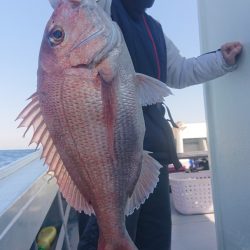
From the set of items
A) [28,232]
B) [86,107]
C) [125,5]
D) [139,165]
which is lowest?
[28,232]

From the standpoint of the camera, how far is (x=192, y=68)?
181 cm

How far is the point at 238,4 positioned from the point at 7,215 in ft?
4.74

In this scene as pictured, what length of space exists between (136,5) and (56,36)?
687mm

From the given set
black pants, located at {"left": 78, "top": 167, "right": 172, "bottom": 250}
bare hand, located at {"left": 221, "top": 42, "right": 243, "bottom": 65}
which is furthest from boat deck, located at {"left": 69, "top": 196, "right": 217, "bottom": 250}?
bare hand, located at {"left": 221, "top": 42, "right": 243, "bottom": 65}

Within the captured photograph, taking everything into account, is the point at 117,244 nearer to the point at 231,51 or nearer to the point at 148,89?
the point at 148,89

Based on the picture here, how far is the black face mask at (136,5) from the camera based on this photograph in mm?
1521

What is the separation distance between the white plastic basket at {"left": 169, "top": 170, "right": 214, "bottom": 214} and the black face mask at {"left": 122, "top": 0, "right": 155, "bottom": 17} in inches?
86.6

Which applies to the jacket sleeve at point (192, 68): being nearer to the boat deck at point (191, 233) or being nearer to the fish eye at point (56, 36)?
the fish eye at point (56, 36)

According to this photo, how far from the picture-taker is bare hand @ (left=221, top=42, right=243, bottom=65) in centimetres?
170

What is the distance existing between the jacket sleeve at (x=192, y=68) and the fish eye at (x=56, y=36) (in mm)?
951

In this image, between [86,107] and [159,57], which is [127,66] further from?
[159,57]

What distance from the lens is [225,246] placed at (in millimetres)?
2100

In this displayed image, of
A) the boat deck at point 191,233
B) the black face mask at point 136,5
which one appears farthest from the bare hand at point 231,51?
the boat deck at point 191,233

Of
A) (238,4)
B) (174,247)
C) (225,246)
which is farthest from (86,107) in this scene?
(174,247)
